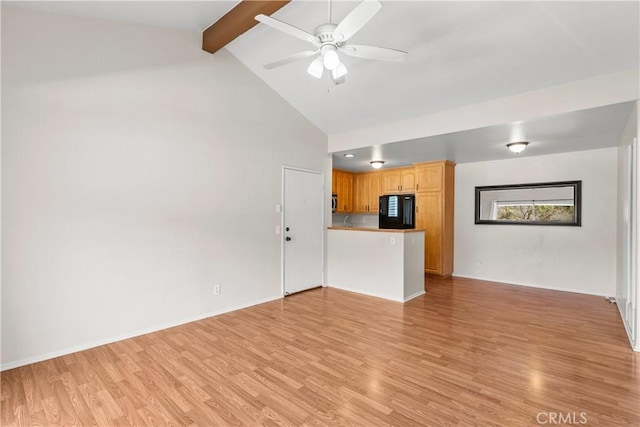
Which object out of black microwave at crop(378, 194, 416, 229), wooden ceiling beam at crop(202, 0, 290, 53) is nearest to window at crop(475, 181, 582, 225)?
black microwave at crop(378, 194, 416, 229)

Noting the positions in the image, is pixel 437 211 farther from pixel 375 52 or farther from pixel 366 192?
pixel 375 52

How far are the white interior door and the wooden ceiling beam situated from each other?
1852 mm

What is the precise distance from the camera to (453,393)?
215 centimetres

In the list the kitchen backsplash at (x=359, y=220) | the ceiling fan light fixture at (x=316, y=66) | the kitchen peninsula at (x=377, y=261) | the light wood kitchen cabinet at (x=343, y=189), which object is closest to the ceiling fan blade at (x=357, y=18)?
the ceiling fan light fixture at (x=316, y=66)

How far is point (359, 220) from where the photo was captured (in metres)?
7.97

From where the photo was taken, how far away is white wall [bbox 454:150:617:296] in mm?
4738

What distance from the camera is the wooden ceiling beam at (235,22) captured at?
2768 millimetres

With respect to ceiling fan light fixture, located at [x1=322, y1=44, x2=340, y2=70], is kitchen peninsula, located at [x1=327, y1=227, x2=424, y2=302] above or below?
below

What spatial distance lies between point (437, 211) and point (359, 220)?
2428mm

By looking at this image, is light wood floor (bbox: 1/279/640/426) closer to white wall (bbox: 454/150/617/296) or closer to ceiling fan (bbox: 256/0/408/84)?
white wall (bbox: 454/150/617/296)

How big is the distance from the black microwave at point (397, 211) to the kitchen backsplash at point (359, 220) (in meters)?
1.63

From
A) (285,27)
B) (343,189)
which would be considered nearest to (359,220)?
(343,189)

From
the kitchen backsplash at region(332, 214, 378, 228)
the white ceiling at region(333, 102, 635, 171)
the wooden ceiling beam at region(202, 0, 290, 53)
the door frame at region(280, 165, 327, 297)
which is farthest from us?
the kitchen backsplash at region(332, 214, 378, 228)

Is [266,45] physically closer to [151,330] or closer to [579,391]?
[151,330]
